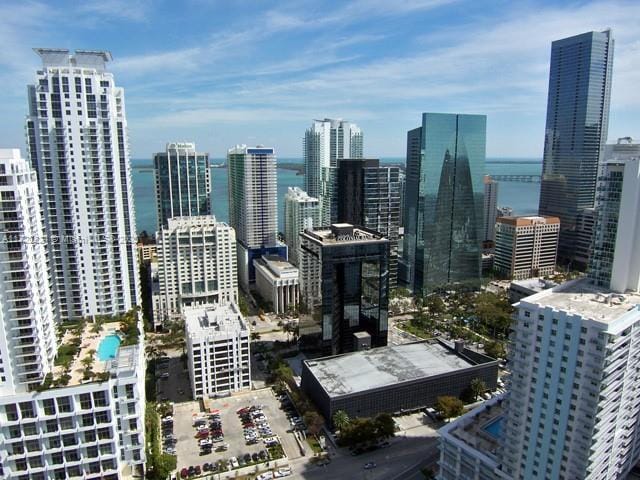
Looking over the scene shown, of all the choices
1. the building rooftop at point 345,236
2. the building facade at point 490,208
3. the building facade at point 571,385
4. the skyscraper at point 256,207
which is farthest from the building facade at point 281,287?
the building facade at point 490,208

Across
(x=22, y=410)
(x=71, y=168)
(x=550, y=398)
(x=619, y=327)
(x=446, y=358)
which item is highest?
(x=71, y=168)

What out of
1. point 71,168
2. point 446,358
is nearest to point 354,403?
point 446,358

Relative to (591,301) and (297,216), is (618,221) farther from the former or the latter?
(297,216)

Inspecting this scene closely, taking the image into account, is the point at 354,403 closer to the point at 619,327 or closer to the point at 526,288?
the point at 619,327

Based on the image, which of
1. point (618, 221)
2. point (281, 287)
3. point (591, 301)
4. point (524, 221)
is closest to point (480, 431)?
point (591, 301)

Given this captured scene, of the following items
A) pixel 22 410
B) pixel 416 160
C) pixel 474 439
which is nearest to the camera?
pixel 22 410

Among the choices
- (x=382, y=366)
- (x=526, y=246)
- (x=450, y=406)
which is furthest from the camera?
(x=526, y=246)
